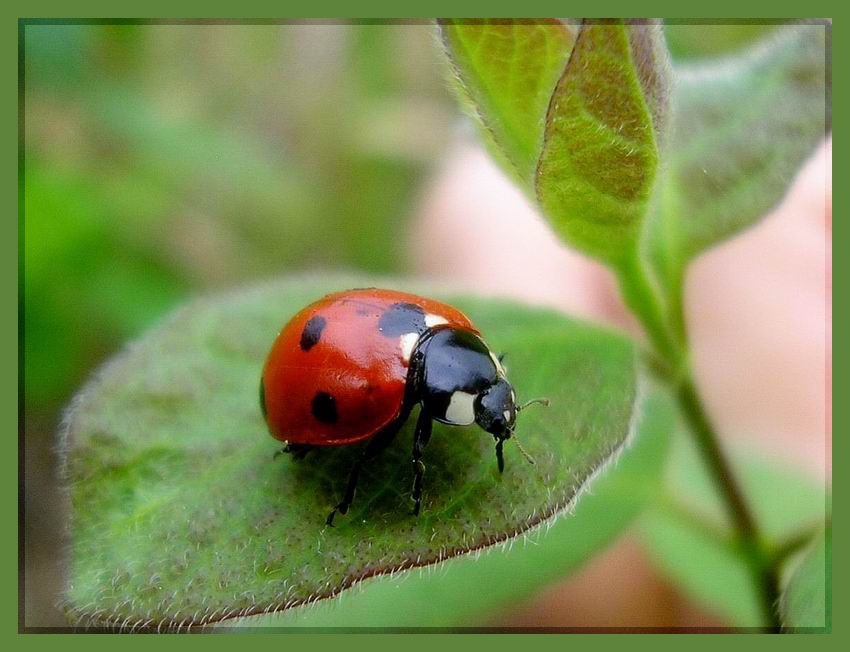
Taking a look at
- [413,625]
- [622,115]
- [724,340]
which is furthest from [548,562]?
[724,340]

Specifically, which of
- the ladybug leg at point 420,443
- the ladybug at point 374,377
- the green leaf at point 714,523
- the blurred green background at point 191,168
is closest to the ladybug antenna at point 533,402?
the ladybug at point 374,377

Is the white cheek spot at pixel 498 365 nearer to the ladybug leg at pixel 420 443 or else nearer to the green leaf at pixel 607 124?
the ladybug leg at pixel 420 443

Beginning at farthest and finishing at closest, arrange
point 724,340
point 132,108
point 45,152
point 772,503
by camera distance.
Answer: point 132,108, point 45,152, point 724,340, point 772,503

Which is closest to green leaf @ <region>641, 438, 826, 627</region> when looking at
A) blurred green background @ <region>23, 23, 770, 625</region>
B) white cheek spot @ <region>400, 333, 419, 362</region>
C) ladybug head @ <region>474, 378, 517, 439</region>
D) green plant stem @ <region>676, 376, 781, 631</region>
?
green plant stem @ <region>676, 376, 781, 631</region>

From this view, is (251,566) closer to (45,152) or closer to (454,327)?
(454,327)

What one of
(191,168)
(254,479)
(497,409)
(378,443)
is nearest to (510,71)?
(497,409)
